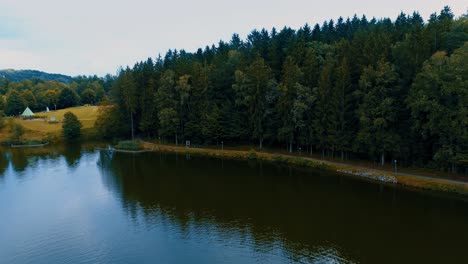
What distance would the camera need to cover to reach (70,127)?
249 ft

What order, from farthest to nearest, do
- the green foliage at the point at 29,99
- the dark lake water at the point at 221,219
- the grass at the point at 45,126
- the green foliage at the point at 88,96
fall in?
1. the green foliage at the point at 88,96
2. the green foliage at the point at 29,99
3. the grass at the point at 45,126
4. the dark lake water at the point at 221,219

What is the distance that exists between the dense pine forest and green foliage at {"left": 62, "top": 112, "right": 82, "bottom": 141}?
552 cm

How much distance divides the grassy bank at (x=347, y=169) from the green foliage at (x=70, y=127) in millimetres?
23741

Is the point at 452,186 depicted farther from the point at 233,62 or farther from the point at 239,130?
the point at 233,62

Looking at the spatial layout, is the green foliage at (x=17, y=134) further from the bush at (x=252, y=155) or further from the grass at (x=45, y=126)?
the bush at (x=252, y=155)

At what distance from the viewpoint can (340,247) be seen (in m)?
22.9

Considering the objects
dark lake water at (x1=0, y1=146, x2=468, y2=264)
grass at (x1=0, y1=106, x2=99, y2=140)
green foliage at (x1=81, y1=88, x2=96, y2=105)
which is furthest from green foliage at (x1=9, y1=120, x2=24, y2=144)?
green foliage at (x1=81, y1=88, x2=96, y2=105)

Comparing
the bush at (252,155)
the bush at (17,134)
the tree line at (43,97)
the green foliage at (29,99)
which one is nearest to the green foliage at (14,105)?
the tree line at (43,97)

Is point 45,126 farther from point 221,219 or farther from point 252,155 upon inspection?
point 221,219

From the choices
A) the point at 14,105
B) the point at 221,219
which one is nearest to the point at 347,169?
the point at 221,219

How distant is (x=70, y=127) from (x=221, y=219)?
60.1 meters

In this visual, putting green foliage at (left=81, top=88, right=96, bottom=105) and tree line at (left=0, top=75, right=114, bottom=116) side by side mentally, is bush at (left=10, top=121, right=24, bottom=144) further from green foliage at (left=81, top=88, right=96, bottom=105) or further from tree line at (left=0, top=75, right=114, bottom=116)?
green foliage at (left=81, top=88, right=96, bottom=105)

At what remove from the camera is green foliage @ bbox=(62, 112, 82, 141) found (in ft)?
248

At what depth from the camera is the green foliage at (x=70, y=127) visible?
75562mm
